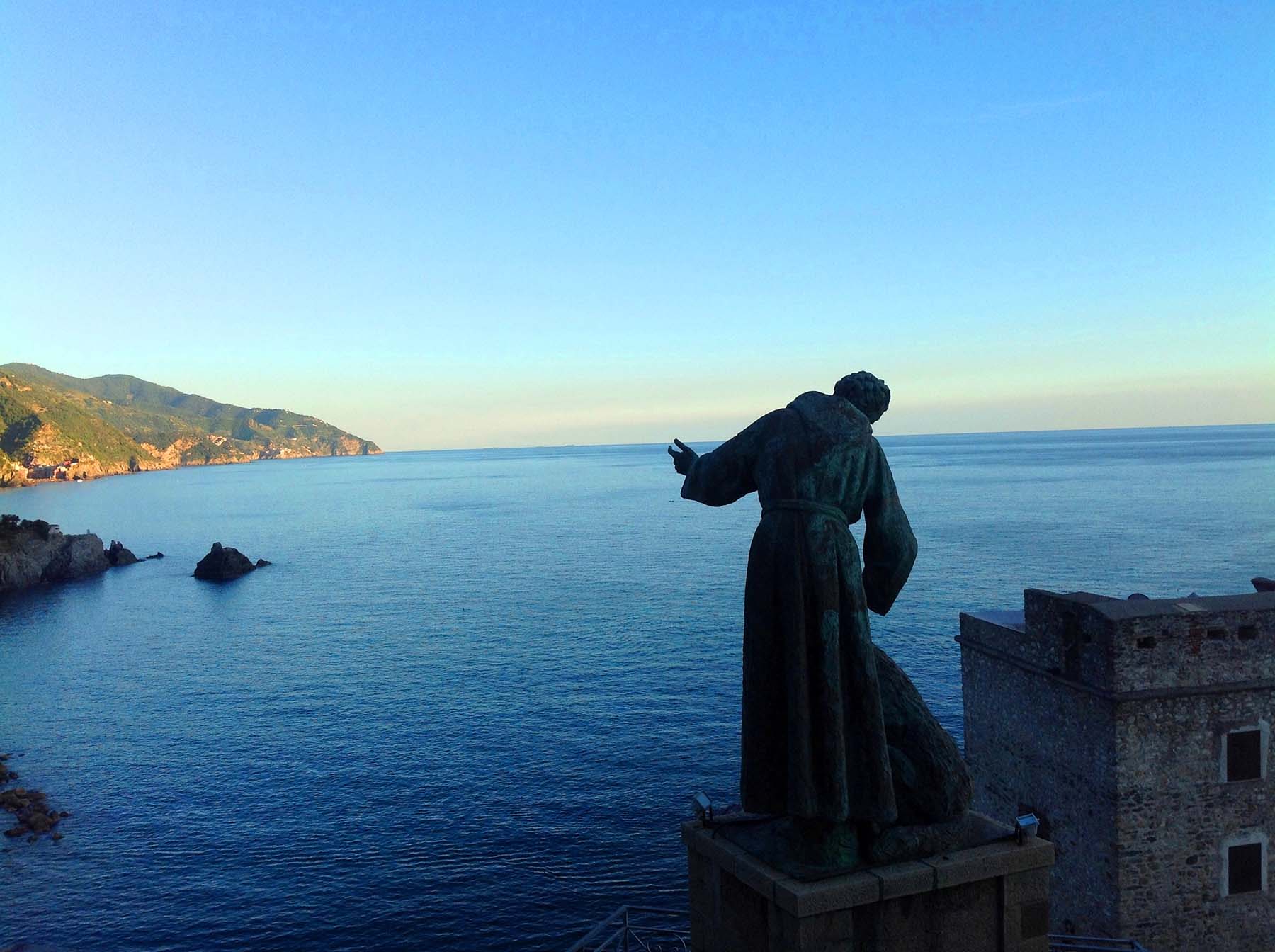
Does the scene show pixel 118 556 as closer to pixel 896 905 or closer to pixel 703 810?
pixel 703 810

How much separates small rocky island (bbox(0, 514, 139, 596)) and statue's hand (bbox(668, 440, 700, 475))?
376 feet

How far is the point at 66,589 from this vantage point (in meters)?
101

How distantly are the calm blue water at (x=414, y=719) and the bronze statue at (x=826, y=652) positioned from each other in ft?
86.8

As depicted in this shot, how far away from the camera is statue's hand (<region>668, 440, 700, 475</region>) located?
788 cm

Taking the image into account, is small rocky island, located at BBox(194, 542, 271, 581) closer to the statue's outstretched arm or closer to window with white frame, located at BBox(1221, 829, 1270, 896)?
window with white frame, located at BBox(1221, 829, 1270, 896)

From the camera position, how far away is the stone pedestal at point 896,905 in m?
6.39

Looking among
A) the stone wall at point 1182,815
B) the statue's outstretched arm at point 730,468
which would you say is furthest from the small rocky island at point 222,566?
the statue's outstretched arm at point 730,468

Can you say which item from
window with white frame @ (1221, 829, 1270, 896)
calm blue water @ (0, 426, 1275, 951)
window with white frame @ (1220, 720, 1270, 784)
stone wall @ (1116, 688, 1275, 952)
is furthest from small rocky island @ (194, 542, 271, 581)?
window with white frame @ (1220, 720, 1270, 784)

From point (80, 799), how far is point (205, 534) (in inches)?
4435

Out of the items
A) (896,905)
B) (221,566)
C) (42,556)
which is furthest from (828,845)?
(42,556)

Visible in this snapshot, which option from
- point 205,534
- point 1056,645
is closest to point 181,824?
point 1056,645

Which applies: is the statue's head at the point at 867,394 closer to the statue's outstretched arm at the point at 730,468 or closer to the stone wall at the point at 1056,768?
the statue's outstretched arm at the point at 730,468

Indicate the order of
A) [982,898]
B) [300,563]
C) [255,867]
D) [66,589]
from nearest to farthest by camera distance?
[982,898], [255,867], [66,589], [300,563]

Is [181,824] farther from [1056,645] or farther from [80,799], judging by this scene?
[1056,645]
